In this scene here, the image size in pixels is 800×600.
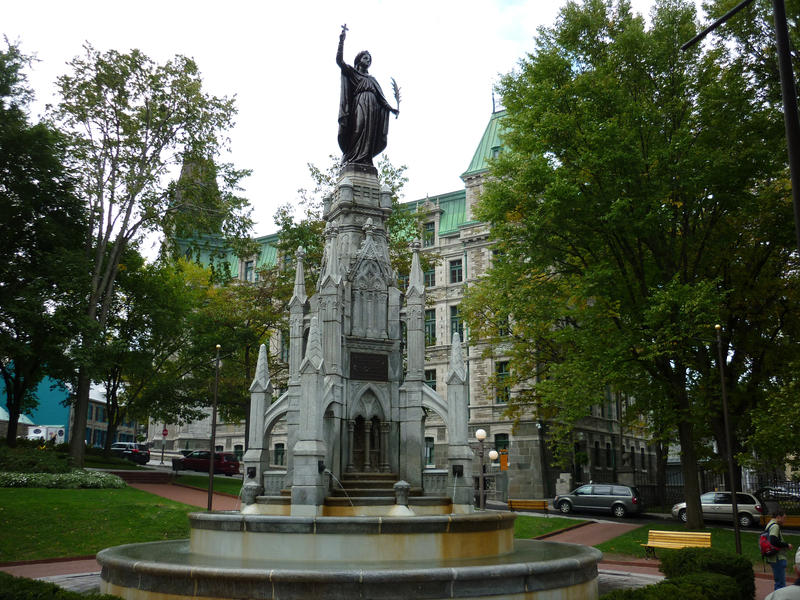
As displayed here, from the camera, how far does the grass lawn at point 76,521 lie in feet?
63.4

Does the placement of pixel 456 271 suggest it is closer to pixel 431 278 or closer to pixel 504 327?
pixel 431 278

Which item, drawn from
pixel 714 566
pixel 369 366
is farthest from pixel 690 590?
pixel 369 366

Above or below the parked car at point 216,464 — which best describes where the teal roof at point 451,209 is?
above

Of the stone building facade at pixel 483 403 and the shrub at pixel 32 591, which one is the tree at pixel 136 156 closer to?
the stone building facade at pixel 483 403

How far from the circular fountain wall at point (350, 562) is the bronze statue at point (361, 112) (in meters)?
9.23

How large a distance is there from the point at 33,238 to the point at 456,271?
29.7 meters

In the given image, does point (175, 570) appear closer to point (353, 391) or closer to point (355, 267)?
point (353, 391)

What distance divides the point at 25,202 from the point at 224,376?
16.3m

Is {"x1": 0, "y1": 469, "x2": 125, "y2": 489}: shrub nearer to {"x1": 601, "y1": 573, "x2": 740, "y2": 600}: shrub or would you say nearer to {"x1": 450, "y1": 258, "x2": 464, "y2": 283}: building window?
{"x1": 601, "y1": 573, "x2": 740, "y2": 600}: shrub

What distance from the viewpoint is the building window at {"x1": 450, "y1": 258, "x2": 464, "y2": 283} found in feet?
174

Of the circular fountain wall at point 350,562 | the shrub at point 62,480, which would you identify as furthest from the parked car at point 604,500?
the circular fountain wall at point 350,562

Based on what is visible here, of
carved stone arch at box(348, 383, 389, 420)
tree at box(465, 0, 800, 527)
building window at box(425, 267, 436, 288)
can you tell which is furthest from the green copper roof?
carved stone arch at box(348, 383, 389, 420)

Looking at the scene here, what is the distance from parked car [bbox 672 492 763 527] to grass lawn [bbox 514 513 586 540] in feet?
20.1

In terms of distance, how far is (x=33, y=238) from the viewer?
1302 inches
